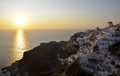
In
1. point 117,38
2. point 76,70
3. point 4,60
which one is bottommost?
point 4,60

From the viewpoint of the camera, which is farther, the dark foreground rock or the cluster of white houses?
the dark foreground rock

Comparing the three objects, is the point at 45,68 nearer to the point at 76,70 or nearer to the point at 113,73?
the point at 76,70

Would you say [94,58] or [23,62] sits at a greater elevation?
[94,58]

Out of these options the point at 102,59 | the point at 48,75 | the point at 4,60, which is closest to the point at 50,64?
the point at 48,75

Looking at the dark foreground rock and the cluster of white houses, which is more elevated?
the cluster of white houses

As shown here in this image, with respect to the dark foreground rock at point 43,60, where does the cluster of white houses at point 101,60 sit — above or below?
above

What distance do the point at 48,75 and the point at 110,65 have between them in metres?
18.4

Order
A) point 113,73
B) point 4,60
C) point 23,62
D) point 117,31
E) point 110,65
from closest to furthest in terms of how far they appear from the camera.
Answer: point 113,73 → point 110,65 → point 117,31 → point 23,62 → point 4,60

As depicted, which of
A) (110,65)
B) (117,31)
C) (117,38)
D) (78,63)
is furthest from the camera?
(117,31)

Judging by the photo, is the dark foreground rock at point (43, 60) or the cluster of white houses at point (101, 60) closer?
the cluster of white houses at point (101, 60)

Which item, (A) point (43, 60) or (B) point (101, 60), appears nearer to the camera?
(B) point (101, 60)

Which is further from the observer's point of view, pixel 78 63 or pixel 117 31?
pixel 117 31

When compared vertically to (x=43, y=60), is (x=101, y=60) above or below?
above

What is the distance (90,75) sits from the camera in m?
41.9
